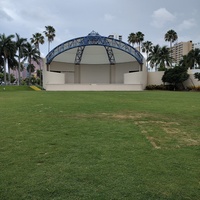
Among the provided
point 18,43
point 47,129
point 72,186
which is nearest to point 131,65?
point 18,43

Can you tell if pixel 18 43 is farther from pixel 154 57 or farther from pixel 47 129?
pixel 47 129

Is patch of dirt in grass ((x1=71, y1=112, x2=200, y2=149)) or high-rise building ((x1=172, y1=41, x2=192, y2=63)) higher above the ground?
high-rise building ((x1=172, y1=41, x2=192, y2=63))

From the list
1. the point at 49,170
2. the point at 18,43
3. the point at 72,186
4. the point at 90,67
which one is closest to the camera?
the point at 72,186

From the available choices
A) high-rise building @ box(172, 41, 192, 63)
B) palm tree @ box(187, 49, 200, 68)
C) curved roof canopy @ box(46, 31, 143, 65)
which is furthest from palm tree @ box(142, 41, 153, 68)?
curved roof canopy @ box(46, 31, 143, 65)

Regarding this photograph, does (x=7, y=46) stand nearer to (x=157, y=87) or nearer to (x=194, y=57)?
(x=157, y=87)

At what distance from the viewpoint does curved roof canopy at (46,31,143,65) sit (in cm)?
4284

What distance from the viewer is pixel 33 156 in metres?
4.28

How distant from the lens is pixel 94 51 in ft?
167

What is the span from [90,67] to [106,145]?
166 feet

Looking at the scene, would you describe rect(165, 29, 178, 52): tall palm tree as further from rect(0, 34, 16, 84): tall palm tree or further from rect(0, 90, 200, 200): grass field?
rect(0, 90, 200, 200): grass field

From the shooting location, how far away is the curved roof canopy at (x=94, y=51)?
4284 centimetres

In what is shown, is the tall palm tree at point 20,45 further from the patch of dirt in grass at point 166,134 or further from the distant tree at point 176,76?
the patch of dirt in grass at point 166,134

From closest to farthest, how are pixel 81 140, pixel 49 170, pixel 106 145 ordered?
pixel 49 170, pixel 106 145, pixel 81 140

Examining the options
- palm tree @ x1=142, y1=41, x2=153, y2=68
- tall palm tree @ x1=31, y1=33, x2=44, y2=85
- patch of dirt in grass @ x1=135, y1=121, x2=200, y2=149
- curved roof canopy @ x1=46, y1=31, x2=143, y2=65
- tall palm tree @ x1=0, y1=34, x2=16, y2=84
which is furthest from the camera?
palm tree @ x1=142, y1=41, x2=153, y2=68
